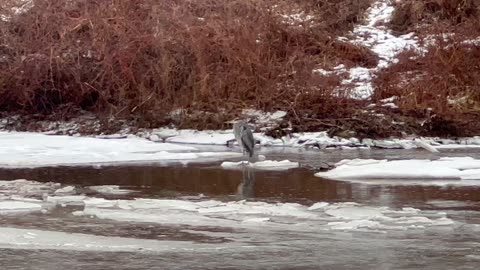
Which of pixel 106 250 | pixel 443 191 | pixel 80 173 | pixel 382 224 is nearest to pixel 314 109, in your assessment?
pixel 80 173

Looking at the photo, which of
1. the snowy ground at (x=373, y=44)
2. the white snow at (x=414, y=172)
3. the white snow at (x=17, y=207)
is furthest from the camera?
the snowy ground at (x=373, y=44)

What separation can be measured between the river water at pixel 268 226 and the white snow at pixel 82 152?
201 centimetres

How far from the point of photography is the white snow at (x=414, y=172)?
42.0 feet

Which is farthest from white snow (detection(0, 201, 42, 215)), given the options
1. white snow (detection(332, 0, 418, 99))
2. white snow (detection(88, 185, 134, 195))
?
white snow (detection(332, 0, 418, 99))

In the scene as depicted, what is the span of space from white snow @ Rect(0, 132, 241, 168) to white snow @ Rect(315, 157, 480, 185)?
3.84 m

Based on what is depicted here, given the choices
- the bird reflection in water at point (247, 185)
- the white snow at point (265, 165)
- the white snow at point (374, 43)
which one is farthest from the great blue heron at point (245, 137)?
the white snow at point (374, 43)

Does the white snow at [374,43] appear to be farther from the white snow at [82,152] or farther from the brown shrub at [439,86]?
the white snow at [82,152]

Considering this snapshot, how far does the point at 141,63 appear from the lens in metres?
22.0

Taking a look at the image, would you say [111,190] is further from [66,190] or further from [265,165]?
[265,165]

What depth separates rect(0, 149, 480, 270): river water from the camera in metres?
7.30

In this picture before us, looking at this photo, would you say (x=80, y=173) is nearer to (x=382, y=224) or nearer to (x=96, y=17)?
(x=382, y=224)

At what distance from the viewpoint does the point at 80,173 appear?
1418 cm

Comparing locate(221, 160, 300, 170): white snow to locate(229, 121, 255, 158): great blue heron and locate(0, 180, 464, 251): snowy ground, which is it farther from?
locate(0, 180, 464, 251): snowy ground

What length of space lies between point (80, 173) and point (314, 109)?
8.52m
